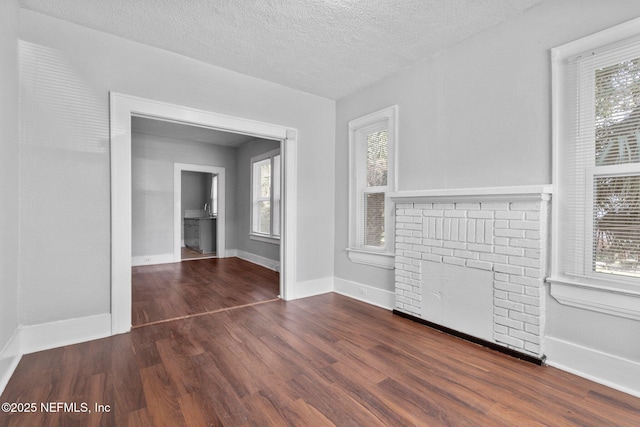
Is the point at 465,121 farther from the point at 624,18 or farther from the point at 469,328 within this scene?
the point at 469,328

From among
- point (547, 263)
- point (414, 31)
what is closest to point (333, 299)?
point (547, 263)

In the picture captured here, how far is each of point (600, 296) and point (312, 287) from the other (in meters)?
2.81

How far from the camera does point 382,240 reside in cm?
364

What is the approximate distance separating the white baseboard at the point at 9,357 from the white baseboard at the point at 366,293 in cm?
307

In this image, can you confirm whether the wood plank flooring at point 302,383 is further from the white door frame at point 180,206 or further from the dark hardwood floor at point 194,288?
the white door frame at point 180,206

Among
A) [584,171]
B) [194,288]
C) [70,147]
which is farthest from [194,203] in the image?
[584,171]

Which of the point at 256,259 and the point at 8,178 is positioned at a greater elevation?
the point at 8,178

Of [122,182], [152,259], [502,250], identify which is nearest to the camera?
[502,250]

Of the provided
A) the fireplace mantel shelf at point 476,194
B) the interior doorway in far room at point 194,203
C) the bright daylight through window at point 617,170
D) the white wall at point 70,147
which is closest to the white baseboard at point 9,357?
the white wall at point 70,147

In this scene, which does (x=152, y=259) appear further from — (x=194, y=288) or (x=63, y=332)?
(x=63, y=332)

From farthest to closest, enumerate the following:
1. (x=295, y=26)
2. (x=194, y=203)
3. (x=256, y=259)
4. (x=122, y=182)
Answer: (x=194, y=203) → (x=256, y=259) → (x=122, y=182) → (x=295, y=26)

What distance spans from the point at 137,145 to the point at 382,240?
17.2 feet

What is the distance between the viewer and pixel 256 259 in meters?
6.29

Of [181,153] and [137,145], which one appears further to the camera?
[181,153]
